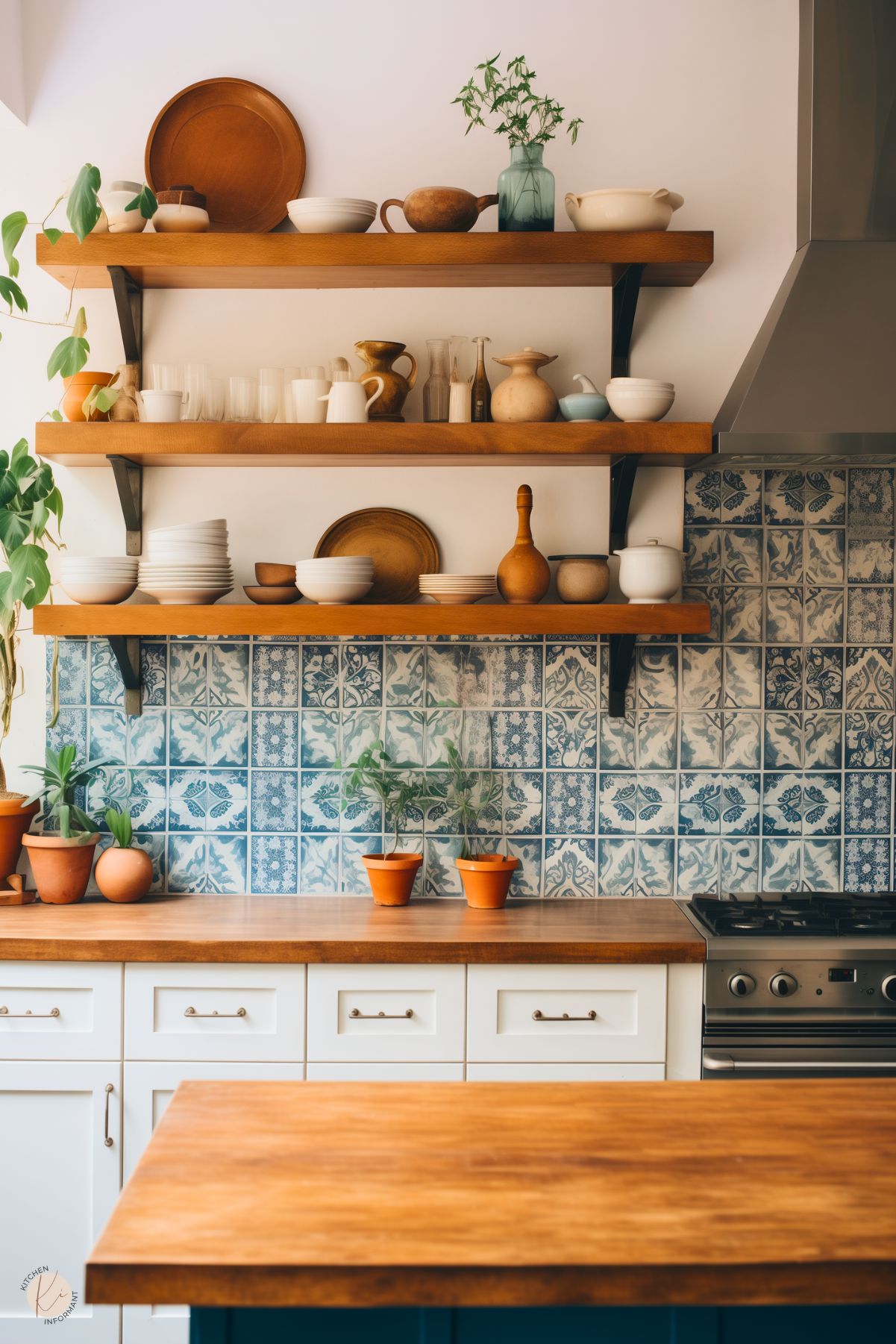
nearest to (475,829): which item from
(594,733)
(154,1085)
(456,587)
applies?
(594,733)

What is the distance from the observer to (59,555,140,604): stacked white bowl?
276 cm

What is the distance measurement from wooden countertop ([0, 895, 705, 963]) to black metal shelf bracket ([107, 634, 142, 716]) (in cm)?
52

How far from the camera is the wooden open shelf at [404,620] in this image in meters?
2.69

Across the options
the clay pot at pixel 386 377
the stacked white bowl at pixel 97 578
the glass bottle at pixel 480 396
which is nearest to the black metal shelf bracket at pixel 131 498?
the stacked white bowl at pixel 97 578

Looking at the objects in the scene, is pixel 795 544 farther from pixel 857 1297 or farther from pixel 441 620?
pixel 857 1297

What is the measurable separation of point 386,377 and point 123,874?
1.38m

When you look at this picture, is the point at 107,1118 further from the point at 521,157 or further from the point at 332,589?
the point at 521,157

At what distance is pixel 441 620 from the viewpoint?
106 inches

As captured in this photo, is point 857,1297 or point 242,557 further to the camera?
point 242,557

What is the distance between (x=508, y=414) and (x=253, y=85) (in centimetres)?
109

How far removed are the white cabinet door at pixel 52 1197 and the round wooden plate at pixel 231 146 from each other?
213 cm

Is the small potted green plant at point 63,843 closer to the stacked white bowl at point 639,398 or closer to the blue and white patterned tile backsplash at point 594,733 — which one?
the blue and white patterned tile backsplash at point 594,733

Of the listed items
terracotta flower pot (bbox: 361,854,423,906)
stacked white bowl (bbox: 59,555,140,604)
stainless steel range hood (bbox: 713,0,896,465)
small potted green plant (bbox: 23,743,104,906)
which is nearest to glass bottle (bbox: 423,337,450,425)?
stainless steel range hood (bbox: 713,0,896,465)

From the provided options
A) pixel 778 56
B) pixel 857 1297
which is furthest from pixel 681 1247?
pixel 778 56
